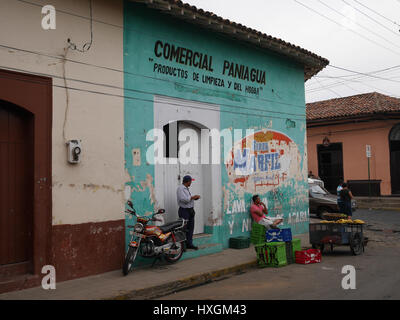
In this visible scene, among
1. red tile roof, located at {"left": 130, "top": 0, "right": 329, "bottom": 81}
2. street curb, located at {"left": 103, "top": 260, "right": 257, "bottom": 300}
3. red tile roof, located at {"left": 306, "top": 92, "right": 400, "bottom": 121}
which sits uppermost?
red tile roof, located at {"left": 306, "top": 92, "right": 400, "bottom": 121}

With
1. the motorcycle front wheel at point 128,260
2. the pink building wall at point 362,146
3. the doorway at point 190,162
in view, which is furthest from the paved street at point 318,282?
the pink building wall at point 362,146

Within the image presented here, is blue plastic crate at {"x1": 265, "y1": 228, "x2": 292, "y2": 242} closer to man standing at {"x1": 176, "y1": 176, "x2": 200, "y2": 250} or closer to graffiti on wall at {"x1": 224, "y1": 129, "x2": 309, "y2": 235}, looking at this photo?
graffiti on wall at {"x1": 224, "y1": 129, "x2": 309, "y2": 235}

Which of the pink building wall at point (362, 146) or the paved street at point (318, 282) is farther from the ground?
the pink building wall at point (362, 146)

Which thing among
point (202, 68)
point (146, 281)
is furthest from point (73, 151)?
point (202, 68)

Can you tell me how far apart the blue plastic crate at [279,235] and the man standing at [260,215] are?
1463mm

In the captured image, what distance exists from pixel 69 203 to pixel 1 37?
3015mm

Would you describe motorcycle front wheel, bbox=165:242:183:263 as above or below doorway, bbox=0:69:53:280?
below

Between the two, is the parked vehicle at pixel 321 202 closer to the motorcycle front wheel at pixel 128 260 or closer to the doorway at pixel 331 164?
the doorway at pixel 331 164

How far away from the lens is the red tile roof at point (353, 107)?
2379 cm

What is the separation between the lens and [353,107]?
25.7m

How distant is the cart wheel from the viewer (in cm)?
965

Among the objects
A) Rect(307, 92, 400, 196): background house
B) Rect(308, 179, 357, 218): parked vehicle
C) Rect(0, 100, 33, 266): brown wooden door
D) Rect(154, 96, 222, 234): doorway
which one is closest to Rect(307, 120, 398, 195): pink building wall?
Rect(307, 92, 400, 196): background house

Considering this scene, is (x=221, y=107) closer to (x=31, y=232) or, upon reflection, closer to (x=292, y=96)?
(x=292, y=96)

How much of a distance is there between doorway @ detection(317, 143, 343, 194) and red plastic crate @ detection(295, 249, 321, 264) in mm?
17624
